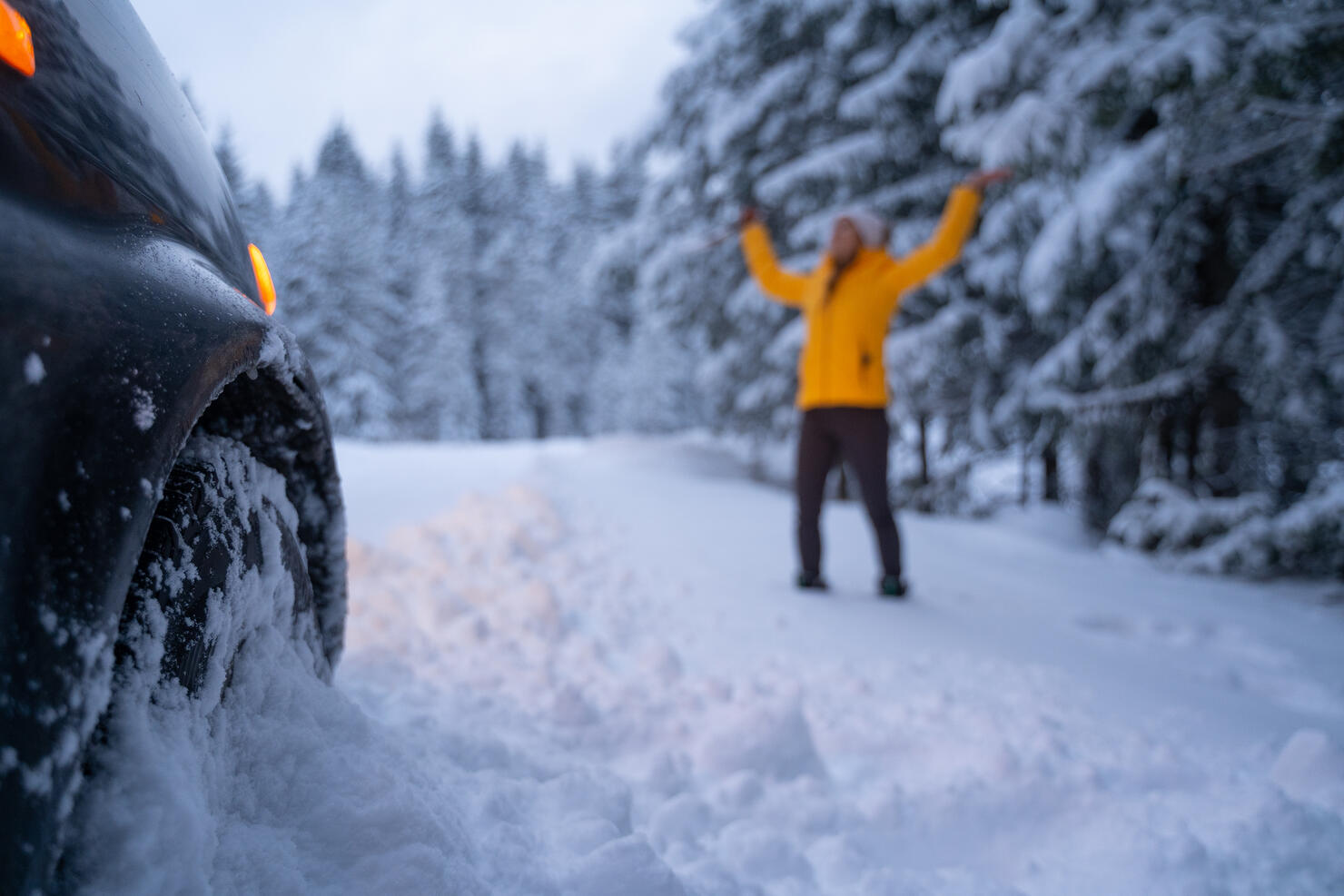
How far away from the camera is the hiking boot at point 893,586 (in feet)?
11.0

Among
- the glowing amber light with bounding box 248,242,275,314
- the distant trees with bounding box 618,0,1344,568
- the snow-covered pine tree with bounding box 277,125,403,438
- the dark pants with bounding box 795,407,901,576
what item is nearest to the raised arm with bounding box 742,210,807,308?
the dark pants with bounding box 795,407,901,576

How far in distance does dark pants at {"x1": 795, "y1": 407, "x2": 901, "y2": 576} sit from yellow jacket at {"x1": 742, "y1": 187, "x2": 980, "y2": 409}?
74 millimetres

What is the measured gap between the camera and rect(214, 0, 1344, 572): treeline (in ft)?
13.3

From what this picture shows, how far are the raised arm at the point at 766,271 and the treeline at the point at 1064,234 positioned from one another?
0.29 meters

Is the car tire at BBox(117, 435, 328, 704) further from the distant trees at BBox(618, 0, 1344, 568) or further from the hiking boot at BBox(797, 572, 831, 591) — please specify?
the distant trees at BBox(618, 0, 1344, 568)

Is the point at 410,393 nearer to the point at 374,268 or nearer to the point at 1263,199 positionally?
the point at 374,268

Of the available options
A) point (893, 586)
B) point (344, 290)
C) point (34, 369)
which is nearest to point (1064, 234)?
point (893, 586)

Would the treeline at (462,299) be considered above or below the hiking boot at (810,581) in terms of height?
above

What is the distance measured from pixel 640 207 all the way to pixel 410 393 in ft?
62.5

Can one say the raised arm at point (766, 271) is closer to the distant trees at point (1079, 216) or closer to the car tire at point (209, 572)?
the distant trees at point (1079, 216)

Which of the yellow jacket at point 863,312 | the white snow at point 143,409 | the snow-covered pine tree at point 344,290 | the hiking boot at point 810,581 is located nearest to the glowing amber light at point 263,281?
the white snow at point 143,409

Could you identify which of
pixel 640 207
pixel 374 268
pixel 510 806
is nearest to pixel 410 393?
pixel 374 268

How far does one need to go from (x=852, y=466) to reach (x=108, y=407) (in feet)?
10.2

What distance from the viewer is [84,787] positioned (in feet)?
2.04
